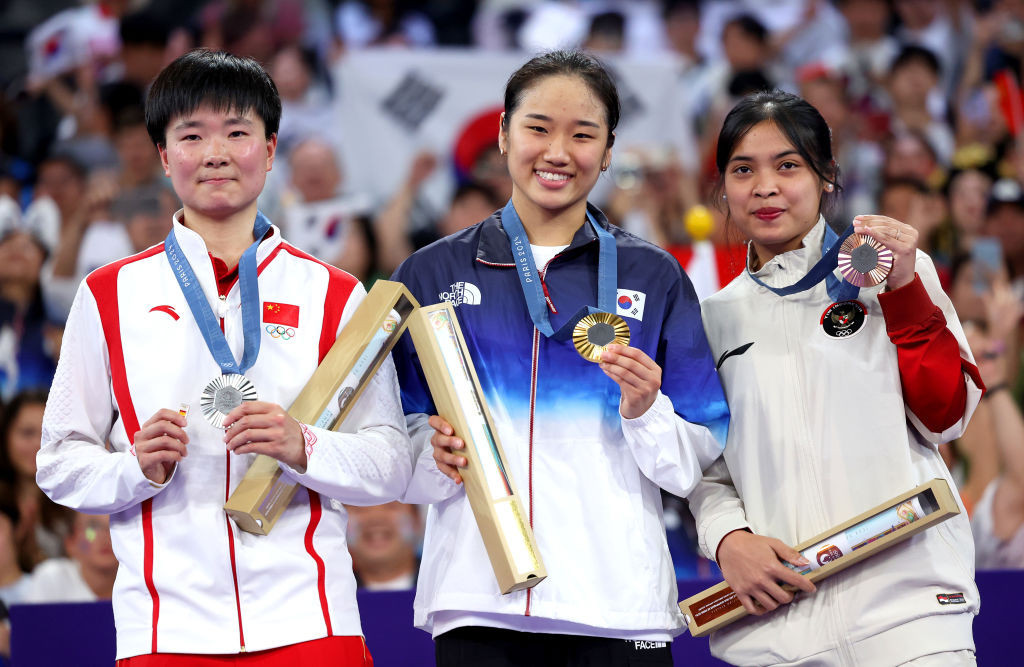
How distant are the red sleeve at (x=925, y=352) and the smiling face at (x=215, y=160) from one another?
1500 mm

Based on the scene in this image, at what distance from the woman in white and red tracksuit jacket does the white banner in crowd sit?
4427mm

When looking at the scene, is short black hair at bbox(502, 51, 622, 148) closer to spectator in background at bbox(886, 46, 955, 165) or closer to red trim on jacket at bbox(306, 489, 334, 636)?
Result: red trim on jacket at bbox(306, 489, 334, 636)

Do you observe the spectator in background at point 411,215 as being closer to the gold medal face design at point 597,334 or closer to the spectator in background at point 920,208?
the spectator in background at point 920,208

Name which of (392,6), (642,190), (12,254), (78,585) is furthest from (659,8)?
(78,585)

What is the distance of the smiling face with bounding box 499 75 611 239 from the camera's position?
9.09ft

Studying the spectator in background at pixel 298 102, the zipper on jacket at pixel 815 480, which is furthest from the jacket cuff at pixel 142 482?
the spectator in background at pixel 298 102

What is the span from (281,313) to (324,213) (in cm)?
420

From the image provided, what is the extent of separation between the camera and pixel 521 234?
2814 millimetres

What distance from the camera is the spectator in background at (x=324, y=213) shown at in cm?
654

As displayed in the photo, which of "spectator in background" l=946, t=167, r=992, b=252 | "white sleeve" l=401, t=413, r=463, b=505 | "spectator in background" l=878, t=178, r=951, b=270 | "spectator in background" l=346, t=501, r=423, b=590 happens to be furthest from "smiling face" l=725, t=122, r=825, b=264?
"spectator in background" l=946, t=167, r=992, b=252

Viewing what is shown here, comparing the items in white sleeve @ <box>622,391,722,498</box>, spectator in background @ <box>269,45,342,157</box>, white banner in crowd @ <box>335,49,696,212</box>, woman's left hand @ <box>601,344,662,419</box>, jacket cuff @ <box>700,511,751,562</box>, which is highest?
spectator in background @ <box>269,45,342,157</box>

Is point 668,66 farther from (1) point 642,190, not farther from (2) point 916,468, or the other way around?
(2) point 916,468

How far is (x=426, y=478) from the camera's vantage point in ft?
8.67

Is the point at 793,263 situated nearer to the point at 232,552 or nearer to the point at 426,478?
the point at 426,478
